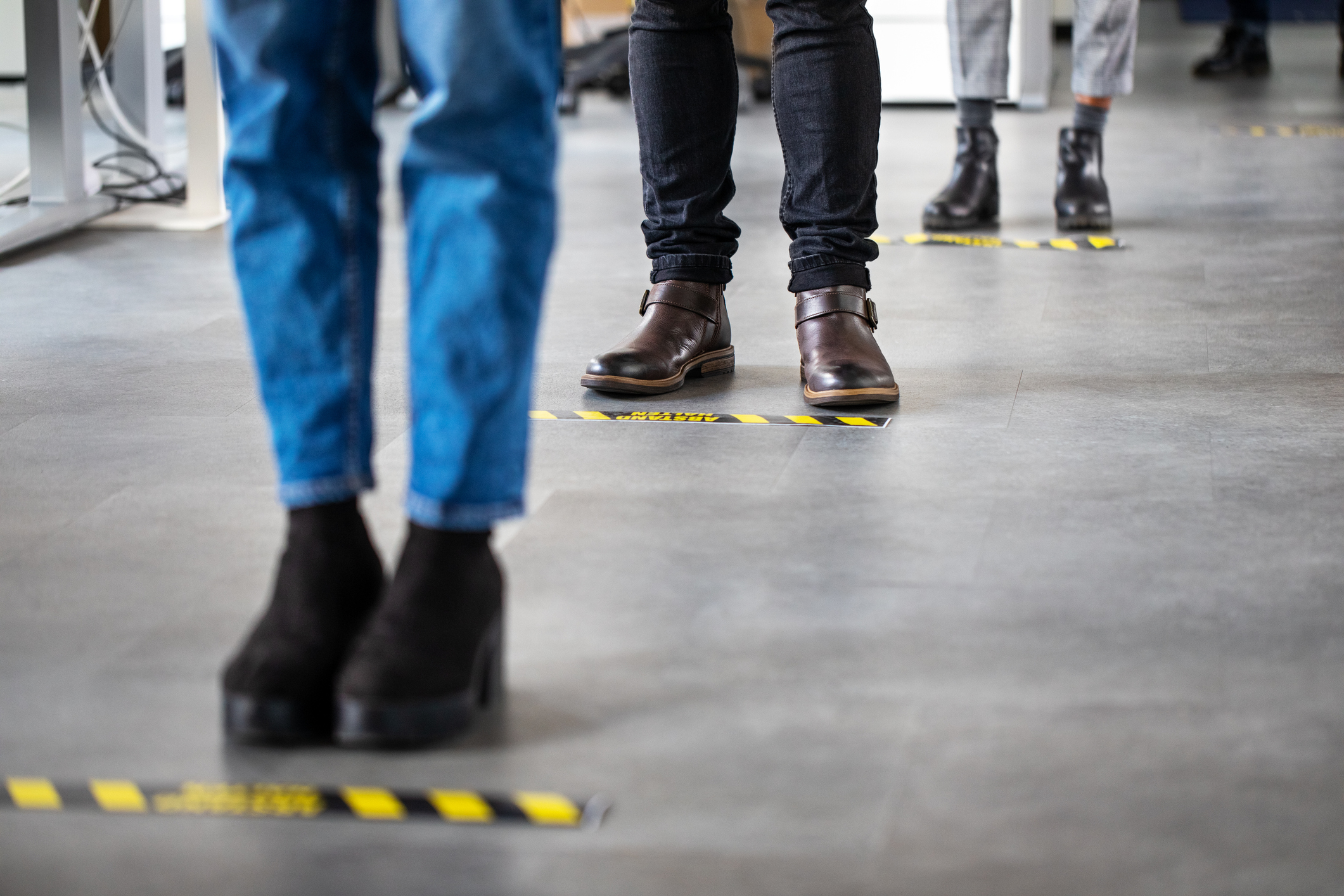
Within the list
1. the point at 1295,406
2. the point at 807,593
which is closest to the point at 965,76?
the point at 1295,406

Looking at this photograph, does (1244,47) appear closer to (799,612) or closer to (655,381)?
(655,381)

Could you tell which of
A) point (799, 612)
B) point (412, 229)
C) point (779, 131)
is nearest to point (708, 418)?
point (779, 131)

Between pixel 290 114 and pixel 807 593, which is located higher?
pixel 290 114

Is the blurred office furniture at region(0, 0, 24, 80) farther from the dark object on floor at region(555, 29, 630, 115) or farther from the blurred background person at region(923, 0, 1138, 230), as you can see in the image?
the dark object on floor at region(555, 29, 630, 115)

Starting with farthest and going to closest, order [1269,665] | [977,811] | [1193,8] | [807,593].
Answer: [1193,8], [807,593], [1269,665], [977,811]

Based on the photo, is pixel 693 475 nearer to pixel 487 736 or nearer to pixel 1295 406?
pixel 487 736

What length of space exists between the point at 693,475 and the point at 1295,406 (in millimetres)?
688

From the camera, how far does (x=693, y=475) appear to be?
5.04 feet

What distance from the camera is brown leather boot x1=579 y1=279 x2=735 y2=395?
180 cm

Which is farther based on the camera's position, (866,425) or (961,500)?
(866,425)

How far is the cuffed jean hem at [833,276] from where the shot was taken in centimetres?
180

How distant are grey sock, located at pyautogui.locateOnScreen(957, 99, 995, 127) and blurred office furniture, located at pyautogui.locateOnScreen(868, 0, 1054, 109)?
86.3 inches

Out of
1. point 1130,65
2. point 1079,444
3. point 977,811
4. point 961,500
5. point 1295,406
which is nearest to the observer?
point 977,811

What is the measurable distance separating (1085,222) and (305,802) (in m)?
2.26
